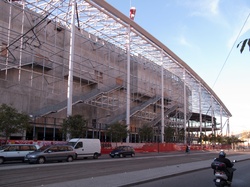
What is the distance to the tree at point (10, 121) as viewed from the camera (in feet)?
99.5

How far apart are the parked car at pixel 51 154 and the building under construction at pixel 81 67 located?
43.4ft

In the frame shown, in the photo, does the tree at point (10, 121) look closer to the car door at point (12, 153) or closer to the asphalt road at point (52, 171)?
the car door at point (12, 153)

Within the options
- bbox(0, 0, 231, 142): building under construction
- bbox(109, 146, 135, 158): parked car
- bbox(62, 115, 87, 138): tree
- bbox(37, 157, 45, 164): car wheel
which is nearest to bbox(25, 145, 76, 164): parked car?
bbox(37, 157, 45, 164): car wheel

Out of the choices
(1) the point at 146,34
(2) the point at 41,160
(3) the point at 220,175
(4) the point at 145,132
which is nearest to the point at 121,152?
(2) the point at 41,160

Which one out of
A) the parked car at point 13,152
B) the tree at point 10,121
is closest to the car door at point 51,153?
the parked car at point 13,152

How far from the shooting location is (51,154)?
2602 centimetres

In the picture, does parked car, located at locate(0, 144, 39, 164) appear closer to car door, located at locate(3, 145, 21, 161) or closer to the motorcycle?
car door, located at locate(3, 145, 21, 161)

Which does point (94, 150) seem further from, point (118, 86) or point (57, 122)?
point (118, 86)

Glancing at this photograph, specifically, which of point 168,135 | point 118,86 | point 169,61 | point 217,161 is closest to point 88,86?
point 118,86

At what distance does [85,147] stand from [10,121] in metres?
7.80

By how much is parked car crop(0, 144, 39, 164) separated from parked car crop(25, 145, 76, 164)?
1.43 meters

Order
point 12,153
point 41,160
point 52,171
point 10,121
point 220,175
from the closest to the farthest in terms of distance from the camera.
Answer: point 220,175 < point 52,171 < point 41,160 < point 12,153 < point 10,121

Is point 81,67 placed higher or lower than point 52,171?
higher

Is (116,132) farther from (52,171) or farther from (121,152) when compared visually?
(52,171)
